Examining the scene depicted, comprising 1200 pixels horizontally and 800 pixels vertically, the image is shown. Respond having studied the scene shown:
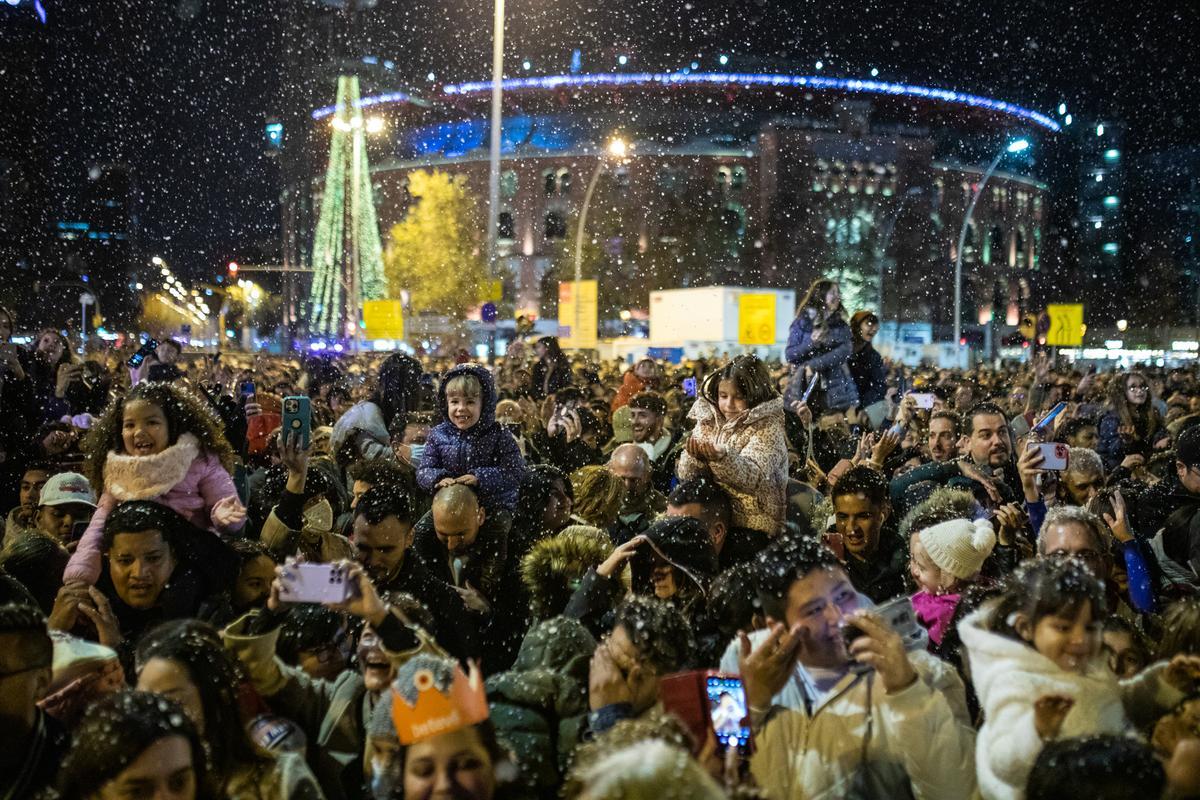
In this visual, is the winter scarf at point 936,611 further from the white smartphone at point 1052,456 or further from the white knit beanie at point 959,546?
the white smartphone at point 1052,456

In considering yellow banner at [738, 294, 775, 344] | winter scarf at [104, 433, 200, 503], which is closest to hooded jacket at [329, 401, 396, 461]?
winter scarf at [104, 433, 200, 503]

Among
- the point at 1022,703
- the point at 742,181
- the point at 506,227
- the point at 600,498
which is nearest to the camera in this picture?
the point at 1022,703

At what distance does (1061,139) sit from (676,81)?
35509 millimetres

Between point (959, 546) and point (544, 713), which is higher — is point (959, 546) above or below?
above

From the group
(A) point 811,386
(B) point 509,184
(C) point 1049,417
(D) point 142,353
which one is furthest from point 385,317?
(B) point 509,184

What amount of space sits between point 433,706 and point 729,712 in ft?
2.58

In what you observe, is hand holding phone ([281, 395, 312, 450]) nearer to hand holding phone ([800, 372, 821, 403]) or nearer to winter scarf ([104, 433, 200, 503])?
winter scarf ([104, 433, 200, 503])

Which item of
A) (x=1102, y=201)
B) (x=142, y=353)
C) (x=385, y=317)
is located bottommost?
(x=142, y=353)

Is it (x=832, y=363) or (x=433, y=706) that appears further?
(x=832, y=363)

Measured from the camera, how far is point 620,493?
20.2 ft

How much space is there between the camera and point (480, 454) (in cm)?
633

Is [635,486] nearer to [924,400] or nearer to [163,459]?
[163,459]

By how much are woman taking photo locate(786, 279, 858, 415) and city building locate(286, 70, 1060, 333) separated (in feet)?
170

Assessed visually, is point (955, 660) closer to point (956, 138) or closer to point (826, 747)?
point (826, 747)
